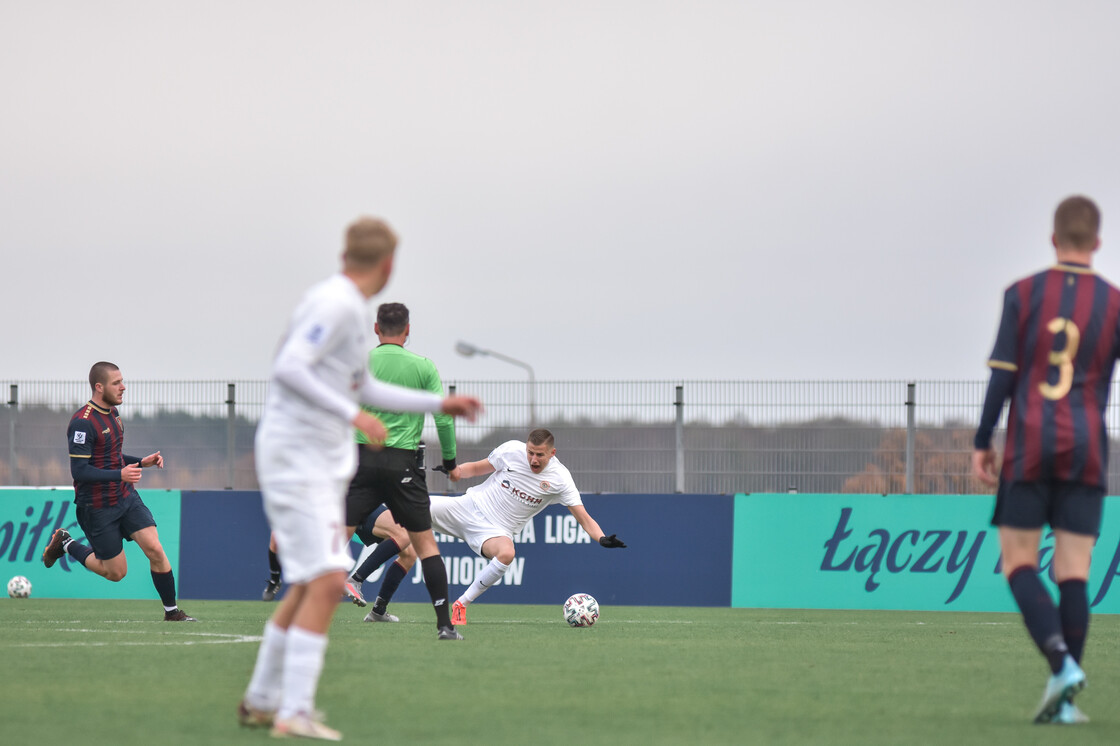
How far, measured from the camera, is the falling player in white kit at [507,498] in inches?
501

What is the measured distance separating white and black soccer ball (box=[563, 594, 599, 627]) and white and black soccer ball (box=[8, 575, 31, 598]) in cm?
845

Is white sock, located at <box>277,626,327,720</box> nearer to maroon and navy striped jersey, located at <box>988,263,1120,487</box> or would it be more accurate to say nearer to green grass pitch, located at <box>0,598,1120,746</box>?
green grass pitch, located at <box>0,598,1120,746</box>

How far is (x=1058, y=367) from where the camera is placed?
18.9 feet

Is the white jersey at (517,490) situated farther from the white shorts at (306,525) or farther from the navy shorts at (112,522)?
the white shorts at (306,525)

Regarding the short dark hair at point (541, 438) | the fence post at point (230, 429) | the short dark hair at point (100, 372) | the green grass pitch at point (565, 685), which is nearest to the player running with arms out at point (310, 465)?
the green grass pitch at point (565, 685)

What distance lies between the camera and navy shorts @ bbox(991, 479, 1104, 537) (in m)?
5.79

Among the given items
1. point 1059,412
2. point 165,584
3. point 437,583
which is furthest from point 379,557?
point 1059,412

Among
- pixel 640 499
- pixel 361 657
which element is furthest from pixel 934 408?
pixel 361 657

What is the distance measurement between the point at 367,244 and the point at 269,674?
5.13 ft

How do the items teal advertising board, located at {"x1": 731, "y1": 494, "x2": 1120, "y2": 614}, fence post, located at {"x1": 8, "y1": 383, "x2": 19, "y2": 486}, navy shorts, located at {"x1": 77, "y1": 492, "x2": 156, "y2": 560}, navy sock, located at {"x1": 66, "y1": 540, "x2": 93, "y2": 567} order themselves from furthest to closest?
fence post, located at {"x1": 8, "y1": 383, "x2": 19, "y2": 486} → teal advertising board, located at {"x1": 731, "y1": 494, "x2": 1120, "y2": 614} → navy sock, located at {"x1": 66, "y1": 540, "x2": 93, "y2": 567} → navy shorts, located at {"x1": 77, "y1": 492, "x2": 156, "y2": 560}

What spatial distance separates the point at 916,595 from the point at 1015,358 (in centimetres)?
1108

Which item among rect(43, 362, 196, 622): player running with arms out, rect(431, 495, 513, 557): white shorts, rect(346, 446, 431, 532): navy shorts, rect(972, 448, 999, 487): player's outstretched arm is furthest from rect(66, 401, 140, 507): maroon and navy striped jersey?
rect(972, 448, 999, 487): player's outstretched arm

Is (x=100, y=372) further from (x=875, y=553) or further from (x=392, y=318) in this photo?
(x=875, y=553)

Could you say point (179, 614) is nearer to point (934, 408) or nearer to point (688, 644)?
point (688, 644)
